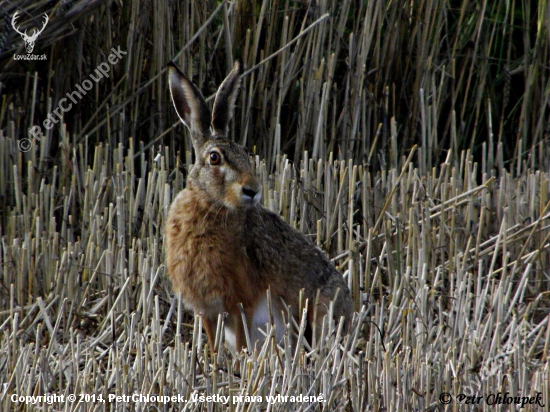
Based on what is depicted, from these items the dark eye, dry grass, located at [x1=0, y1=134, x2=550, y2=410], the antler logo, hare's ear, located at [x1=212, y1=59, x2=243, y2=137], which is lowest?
dry grass, located at [x1=0, y1=134, x2=550, y2=410]

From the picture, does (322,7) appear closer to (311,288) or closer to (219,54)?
(219,54)

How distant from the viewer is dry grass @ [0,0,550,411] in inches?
121

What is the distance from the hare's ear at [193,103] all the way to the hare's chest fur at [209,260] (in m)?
0.31

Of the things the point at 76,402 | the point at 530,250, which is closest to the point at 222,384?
the point at 76,402

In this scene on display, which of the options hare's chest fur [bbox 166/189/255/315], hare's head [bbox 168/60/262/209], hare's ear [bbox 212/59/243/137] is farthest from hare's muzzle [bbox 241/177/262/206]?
hare's ear [bbox 212/59/243/137]

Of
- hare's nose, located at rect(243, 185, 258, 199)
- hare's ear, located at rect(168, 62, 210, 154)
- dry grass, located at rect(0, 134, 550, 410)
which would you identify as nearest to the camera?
dry grass, located at rect(0, 134, 550, 410)

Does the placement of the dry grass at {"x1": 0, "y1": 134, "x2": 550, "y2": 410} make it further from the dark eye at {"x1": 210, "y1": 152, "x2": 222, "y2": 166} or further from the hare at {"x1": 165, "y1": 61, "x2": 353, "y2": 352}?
the dark eye at {"x1": 210, "y1": 152, "x2": 222, "y2": 166}

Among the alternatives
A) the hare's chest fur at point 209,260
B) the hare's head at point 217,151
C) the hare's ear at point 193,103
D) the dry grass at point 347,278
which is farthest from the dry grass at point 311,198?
the hare's ear at point 193,103

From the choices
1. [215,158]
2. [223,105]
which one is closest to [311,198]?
[223,105]

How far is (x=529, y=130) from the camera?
23.2 feet

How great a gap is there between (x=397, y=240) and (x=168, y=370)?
1692mm

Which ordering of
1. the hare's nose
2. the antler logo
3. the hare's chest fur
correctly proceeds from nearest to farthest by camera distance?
the hare's nose → the hare's chest fur → the antler logo

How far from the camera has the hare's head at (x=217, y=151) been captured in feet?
12.1

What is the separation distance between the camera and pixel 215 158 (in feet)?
12.4
